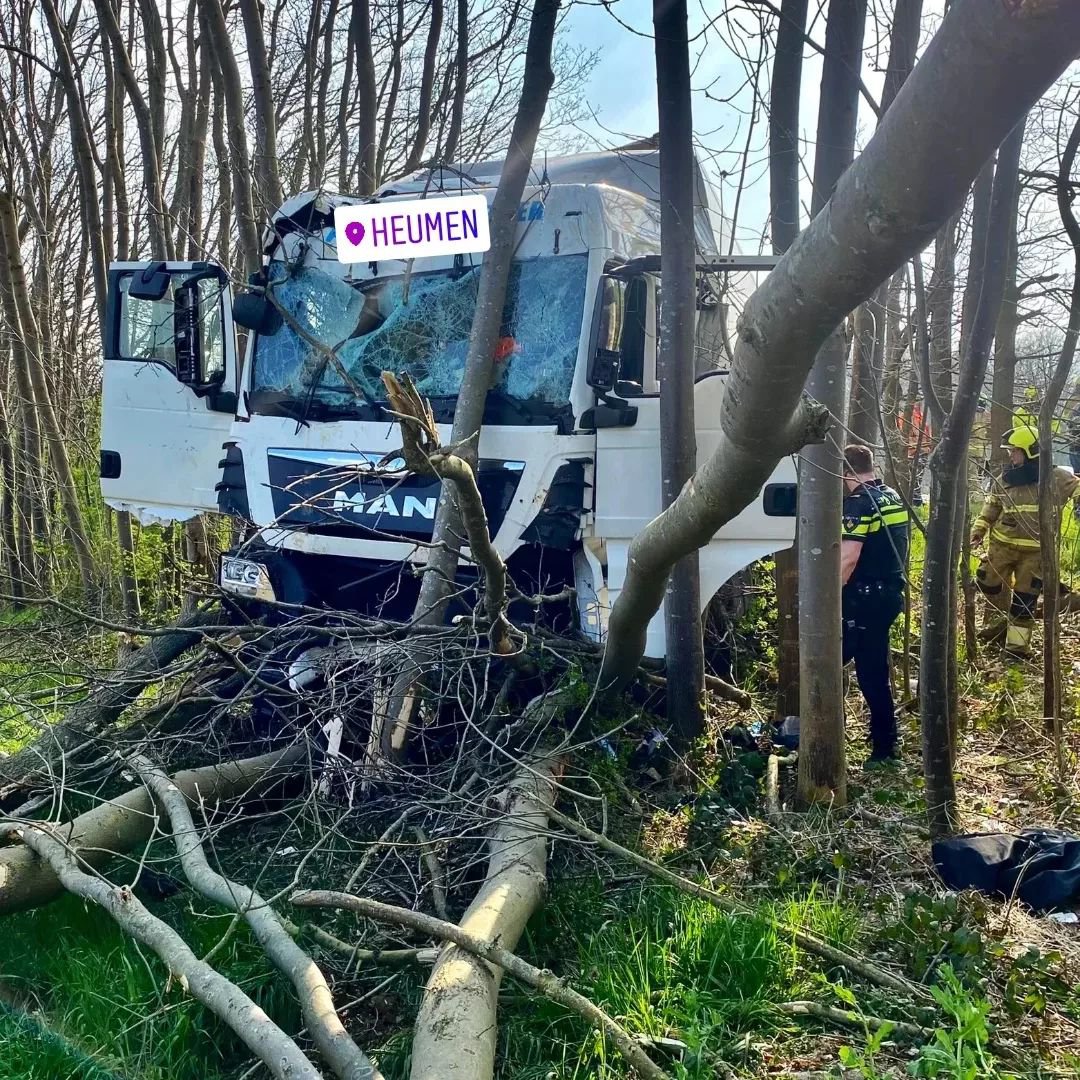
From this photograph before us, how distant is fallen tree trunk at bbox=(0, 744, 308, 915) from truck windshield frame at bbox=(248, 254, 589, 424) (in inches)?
72.7

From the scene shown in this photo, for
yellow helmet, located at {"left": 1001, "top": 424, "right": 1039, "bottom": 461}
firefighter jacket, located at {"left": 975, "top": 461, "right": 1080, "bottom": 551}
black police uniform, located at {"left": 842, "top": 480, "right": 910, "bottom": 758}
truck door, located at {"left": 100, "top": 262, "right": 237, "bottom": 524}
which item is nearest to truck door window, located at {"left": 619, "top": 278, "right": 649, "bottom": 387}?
black police uniform, located at {"left": 842, "top": 480, "right": 910, "bottom": 758}

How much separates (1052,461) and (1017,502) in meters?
2.31

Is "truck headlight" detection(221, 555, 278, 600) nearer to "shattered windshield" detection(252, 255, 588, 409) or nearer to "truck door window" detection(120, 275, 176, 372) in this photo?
"shattered windshield" detection(252, 255, 588, 409)

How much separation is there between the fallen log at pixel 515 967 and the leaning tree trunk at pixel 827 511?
1873 millimetres

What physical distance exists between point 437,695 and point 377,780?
424 mm

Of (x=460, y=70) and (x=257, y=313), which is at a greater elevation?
(x=460, y=70)

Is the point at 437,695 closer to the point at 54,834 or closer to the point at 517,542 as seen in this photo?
the point at 517,542

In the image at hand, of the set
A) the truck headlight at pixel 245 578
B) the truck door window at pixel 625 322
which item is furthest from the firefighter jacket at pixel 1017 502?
the truck headlight at pixel 245 578

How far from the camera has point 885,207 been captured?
160cm

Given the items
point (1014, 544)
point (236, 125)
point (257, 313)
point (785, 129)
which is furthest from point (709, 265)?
point (236, 125)

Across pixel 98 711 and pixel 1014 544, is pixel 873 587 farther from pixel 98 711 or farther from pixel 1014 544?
pixel 98 711

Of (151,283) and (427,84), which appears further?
(427,84)

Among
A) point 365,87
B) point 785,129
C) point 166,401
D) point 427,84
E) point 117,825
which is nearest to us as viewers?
point 117,825

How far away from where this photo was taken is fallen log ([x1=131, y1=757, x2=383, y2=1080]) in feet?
7.54
